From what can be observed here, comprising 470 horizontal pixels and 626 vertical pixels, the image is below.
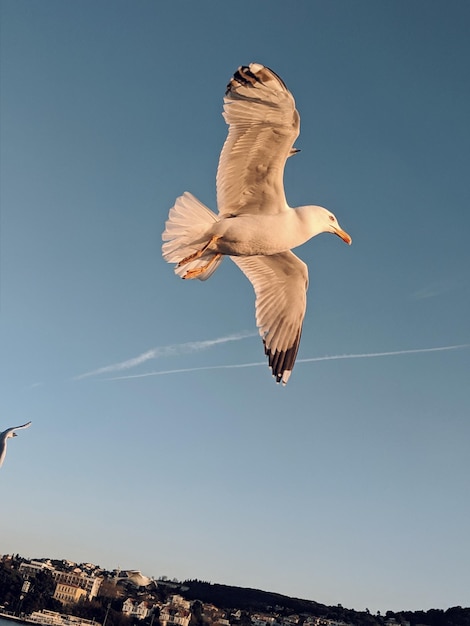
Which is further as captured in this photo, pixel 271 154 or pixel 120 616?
pixel 120 616

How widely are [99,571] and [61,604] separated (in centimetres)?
1373

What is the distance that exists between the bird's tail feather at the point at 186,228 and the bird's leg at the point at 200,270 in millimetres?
65

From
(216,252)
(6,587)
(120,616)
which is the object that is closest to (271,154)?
(216,252)

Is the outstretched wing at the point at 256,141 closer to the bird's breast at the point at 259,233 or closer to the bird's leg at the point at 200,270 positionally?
the bird's breast at the point at 259,233

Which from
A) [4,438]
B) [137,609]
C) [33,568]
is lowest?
[137,609]

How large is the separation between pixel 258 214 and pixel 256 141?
66cm

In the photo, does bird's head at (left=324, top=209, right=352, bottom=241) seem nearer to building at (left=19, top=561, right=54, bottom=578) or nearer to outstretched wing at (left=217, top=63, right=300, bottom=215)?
outstretched wing at (left=217, top=63, right=300, bottom=215)

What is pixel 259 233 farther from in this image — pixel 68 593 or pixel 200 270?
pixel 68 593

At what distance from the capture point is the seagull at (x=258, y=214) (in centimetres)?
484

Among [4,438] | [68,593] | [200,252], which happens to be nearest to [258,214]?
[200,252]

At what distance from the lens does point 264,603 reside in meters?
60.5

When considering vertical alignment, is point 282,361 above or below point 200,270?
below

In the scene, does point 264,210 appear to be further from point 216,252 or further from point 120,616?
point 120,616

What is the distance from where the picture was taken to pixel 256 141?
5062mm
